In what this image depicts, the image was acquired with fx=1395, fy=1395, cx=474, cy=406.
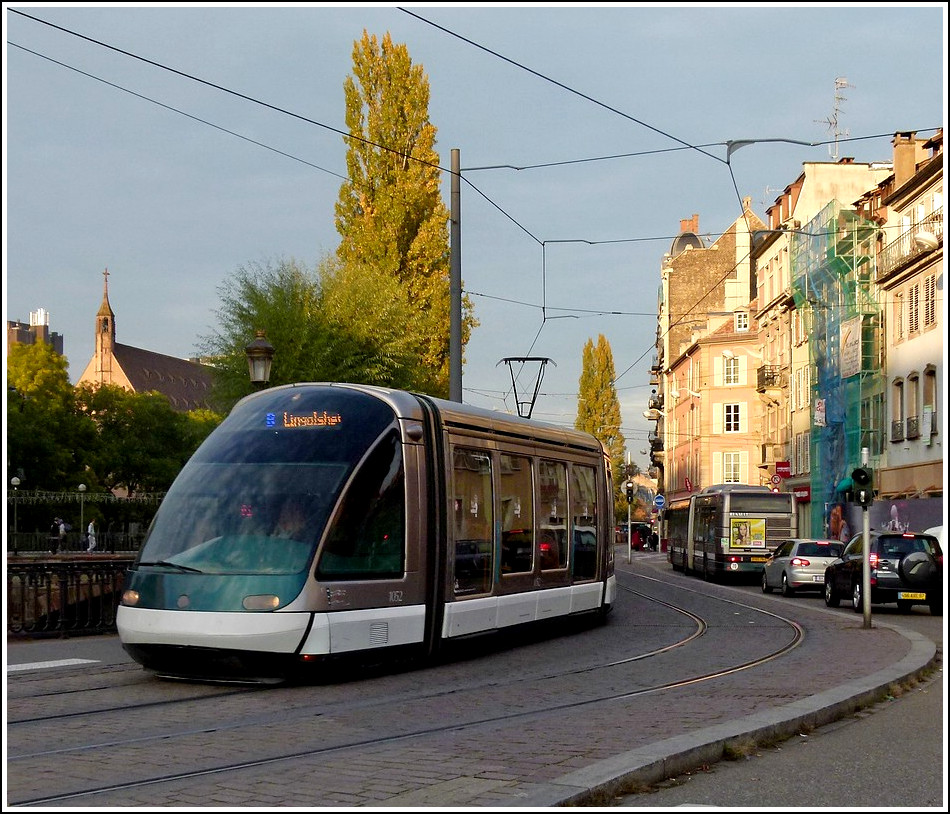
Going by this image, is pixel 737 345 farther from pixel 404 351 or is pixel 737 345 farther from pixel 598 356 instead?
pixel 404 351

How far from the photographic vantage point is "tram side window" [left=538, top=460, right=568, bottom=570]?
18.4 meters

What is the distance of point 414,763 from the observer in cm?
854

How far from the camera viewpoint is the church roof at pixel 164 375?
147 metres

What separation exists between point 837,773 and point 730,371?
78681mm

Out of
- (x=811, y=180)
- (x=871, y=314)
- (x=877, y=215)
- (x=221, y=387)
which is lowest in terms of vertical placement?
(x=221, y=387)

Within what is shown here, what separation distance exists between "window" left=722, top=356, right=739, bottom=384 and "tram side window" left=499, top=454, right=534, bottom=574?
69466mm

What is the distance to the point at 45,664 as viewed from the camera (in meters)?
14.9

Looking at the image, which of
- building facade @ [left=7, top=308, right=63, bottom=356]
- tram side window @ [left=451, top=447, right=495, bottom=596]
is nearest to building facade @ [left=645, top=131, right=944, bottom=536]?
tram side window @ [left=451, top=447, right=495, bottom=596]

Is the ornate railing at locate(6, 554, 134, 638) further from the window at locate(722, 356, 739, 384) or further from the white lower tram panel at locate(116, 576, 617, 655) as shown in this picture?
the window at locate(722, 356, 739, 384)

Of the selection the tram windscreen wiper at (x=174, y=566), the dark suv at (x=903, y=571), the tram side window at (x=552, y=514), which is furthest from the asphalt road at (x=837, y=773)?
the dark suv at (x=903, y=571)

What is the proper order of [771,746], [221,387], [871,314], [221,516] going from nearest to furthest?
[771,746] < [221,516] < [221,387] < [871,314]

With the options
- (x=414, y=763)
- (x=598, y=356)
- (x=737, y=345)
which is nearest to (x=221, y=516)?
(x=414, y=763)

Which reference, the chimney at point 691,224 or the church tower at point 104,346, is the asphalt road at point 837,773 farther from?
the church tower at point 104,346

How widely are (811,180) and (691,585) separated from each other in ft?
108
